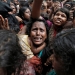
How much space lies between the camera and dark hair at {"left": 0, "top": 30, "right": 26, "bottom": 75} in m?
1.12

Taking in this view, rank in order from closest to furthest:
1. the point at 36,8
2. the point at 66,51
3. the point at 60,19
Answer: the point at 66,51, the point at 36,8, the point at 60,19

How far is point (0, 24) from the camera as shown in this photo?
1972mm

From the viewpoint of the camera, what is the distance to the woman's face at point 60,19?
2.33m

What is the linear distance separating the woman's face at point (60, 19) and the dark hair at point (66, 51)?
3.79ft

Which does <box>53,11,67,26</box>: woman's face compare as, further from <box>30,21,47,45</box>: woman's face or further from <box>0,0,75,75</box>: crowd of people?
<box>30,21,47,45</box>: woman's face

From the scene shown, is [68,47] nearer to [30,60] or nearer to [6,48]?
[6,48]

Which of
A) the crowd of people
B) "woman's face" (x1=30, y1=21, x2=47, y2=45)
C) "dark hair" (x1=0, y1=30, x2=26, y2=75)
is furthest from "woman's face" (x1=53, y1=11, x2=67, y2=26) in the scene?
"dark hair" (x1=0, y1=30, x2=26, y2=75)

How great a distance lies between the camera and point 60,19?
2352mm

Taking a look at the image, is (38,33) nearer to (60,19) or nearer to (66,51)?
(60,19)

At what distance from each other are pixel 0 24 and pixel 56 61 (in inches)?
37.1

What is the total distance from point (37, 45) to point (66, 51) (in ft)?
3.10

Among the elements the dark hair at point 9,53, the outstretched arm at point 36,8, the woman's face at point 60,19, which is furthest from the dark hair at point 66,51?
the woman's face at point 60,19

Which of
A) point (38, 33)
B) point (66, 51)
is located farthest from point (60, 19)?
point (66, 51)

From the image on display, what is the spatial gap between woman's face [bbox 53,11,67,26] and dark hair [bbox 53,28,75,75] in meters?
1.16
